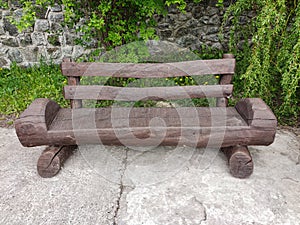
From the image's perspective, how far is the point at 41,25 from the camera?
4434 millimetres

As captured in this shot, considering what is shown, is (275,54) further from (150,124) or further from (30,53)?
(30,53)

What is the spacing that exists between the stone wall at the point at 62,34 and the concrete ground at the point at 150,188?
2330 millimetres

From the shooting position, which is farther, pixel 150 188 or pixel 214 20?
pixel 214 20

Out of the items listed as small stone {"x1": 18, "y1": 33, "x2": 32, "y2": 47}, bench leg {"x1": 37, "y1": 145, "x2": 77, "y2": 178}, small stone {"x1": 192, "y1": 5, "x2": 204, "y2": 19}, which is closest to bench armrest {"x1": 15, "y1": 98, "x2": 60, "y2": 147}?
bench leg {"x1": 37, "y1": 145, "x2": 77, "y2": 178}

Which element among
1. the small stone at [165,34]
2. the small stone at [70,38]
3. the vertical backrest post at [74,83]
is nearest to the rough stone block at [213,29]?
the small stone at [165,34]

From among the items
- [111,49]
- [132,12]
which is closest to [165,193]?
[111,49]

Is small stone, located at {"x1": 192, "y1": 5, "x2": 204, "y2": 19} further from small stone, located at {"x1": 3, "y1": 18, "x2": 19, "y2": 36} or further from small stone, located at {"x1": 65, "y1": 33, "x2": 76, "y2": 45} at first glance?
small stone, located at {"x1": 3, "y1": 18, "x2": 19, "y2": 36}

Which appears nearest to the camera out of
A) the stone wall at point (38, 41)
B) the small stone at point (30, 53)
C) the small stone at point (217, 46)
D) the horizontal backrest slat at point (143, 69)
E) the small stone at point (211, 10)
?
the horizontal backrest slat at point (143, 69)

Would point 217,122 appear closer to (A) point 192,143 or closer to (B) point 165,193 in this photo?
(A) point 192,143

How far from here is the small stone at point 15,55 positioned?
462cm

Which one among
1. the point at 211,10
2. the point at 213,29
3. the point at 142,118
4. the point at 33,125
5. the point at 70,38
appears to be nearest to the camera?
the point at 33,125

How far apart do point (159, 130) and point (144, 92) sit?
0.60m

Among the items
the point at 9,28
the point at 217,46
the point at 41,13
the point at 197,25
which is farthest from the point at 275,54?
the point at 9,28

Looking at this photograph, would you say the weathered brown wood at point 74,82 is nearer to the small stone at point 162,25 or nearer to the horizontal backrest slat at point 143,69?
the horizontal backrest slat at point 143,69
